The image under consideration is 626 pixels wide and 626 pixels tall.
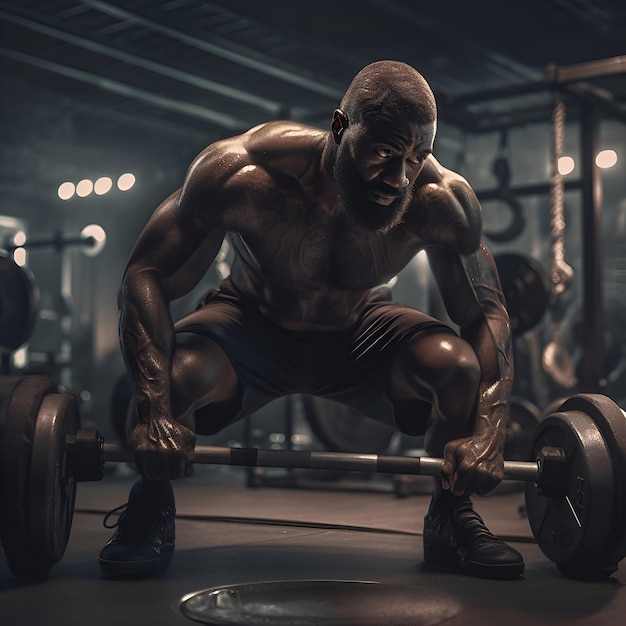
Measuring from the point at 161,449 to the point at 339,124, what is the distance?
838 mm

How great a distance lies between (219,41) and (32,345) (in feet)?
9.45

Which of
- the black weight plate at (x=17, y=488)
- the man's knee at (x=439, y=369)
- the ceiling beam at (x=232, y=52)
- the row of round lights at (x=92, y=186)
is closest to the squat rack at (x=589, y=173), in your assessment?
the ceiling beam at (x=232, y=52)

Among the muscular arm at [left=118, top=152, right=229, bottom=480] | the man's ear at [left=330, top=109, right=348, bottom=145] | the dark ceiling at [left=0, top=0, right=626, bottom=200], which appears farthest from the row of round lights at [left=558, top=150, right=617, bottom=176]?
the muscular arm at [left=118, top=152, right=229, bottom=480]

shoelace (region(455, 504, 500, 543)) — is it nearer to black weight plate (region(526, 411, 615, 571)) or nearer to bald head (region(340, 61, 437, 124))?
black weight plate (region(526, 411, 615, 571))

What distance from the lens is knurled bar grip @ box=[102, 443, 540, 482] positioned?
2268 millimetres

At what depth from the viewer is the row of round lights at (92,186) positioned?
28.0 feet

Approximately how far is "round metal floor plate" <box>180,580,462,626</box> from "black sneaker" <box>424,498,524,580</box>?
0.23 m

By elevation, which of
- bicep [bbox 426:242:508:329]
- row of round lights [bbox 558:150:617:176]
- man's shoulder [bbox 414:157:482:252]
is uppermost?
row of round lights [bbox 558:150:617:176]

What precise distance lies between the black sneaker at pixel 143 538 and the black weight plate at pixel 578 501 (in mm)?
937

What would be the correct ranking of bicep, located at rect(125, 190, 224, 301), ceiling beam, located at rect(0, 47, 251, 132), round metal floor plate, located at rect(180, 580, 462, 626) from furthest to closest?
ceiling beam, located at rect(0, 47, 251, 132) → bicep, located at rect(125, 190, 224, 301) → round metal floor plate, located at rect(180, 580, 462, 626)

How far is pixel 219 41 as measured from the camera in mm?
6043

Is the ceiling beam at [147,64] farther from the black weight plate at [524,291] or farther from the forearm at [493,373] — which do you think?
the forearm at [493,373]

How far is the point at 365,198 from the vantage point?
2.20 metres

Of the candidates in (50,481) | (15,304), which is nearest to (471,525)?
(50,481)
